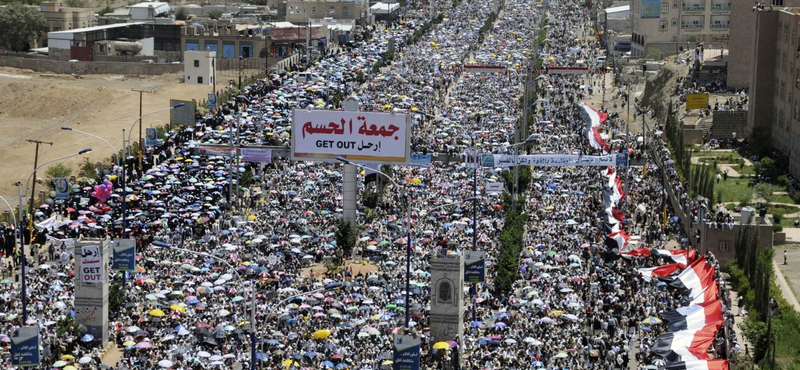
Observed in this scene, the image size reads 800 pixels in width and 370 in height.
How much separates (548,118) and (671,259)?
43760 millimetres

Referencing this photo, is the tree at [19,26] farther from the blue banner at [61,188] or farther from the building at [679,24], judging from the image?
the blue banner at [61,188]

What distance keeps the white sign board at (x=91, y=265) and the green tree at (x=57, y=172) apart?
3154cm

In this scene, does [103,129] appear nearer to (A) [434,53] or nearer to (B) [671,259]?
(A) [434,53]

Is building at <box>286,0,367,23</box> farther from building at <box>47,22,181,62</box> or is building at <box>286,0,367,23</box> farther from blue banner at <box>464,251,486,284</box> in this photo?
blue banner at <box>464,251,486,284</box>

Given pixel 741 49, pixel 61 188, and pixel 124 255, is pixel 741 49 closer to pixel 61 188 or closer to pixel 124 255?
pixel 61 188

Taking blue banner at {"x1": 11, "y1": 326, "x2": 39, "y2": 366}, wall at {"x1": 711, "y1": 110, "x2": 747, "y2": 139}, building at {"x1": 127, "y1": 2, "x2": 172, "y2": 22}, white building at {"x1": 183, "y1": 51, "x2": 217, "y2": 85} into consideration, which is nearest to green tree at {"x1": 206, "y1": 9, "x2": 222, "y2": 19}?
building at {"x1": 127, "y1": 2, "x2": 172, "y2": 22}

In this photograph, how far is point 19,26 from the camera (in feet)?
516

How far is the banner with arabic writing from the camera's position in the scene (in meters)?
72.9

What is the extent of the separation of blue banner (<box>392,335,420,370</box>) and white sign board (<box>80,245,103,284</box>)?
13.5 metres

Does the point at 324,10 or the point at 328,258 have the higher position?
the point at 324,10

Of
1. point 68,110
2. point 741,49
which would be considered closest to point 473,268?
point 741,49

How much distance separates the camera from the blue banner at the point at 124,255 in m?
52.9

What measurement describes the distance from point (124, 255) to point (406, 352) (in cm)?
1468

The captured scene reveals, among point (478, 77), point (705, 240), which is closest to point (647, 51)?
point (478, 77)
